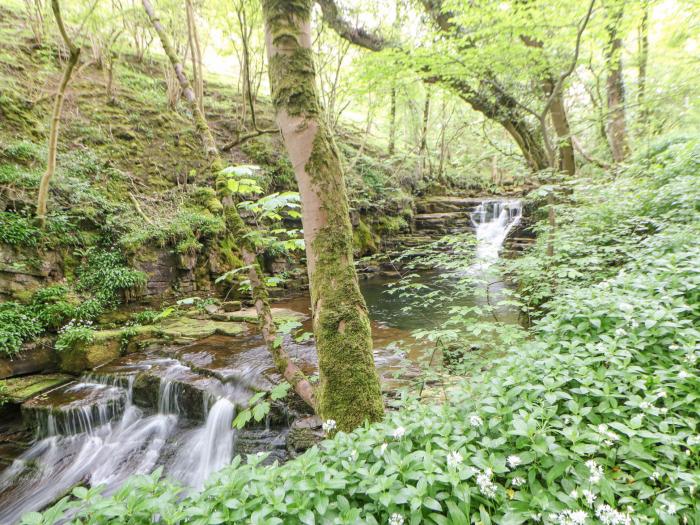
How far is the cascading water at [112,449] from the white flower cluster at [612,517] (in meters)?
4.48

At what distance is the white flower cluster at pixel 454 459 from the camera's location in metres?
1.29

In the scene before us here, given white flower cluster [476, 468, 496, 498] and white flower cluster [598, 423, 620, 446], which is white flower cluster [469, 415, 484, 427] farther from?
white flower cluster [598, 423, 620, 446]

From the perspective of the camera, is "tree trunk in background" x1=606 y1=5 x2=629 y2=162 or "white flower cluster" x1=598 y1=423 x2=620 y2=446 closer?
"white flower cluster" x1=598 y1=423 x2=620 y2=446

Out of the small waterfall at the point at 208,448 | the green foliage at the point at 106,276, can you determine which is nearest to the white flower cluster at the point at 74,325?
the green foliage at the point at 106,276

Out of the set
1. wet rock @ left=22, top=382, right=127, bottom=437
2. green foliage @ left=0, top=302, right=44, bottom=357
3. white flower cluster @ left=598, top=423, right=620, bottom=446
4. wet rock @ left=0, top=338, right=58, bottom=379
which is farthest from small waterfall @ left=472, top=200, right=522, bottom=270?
green foliage @ left=0, top=302, right=44, bottom=357

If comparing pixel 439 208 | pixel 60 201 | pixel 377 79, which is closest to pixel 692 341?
pixel 377 79

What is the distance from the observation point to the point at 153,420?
5227 millimetres

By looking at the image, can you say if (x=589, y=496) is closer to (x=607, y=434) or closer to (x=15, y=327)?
(x=607, y=434)

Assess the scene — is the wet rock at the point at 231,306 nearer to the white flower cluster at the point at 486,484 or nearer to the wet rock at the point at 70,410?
the wet rock at the point at 70,410

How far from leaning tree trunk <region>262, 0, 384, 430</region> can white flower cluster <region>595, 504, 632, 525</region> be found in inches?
49.3

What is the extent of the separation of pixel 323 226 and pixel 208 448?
4.31 metres

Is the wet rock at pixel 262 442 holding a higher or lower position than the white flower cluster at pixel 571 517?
lower

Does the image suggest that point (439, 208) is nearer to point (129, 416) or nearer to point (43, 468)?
point (129, 416)

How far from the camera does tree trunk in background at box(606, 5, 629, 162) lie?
18.8 feet
